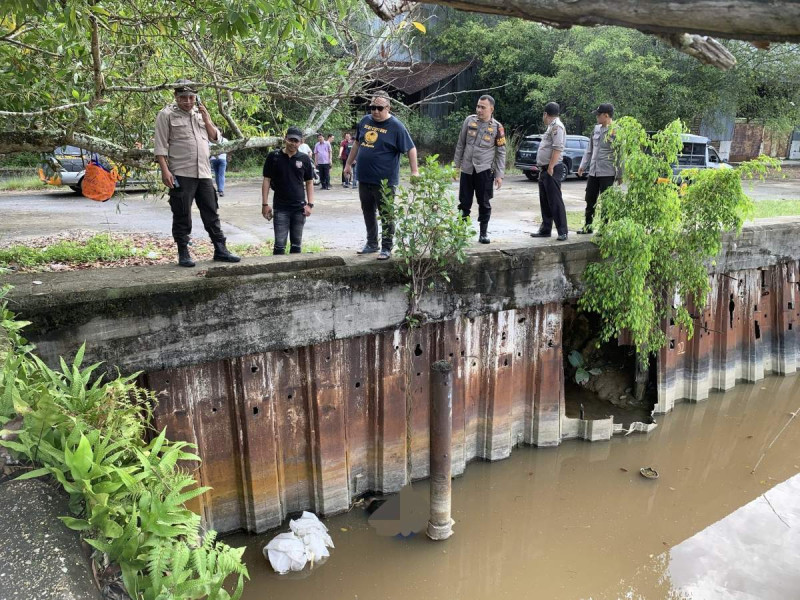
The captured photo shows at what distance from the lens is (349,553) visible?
17.0 feet

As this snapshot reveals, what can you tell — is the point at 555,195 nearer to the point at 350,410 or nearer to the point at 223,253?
the point at 350,410

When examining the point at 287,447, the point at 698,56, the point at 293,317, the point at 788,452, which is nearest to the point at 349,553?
the point at 287,447

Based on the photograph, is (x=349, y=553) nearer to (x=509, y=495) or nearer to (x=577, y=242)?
(x=509, y=495)

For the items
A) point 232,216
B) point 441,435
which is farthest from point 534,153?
point 441,435

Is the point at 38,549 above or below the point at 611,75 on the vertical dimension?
below

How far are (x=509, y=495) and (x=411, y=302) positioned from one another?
2.29 meters

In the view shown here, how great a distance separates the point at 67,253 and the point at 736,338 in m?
8.36

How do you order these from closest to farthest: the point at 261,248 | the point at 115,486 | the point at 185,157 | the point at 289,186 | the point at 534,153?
the point at 115,486 < the point at 185,157 < the point at 289,186 < the point at 261,248 < the point at 534,153

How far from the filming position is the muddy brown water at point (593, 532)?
4.98m

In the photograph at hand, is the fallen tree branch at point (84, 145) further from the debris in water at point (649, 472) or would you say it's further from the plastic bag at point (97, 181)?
the debris in water at point (649, 472)

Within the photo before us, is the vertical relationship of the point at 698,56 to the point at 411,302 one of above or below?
above

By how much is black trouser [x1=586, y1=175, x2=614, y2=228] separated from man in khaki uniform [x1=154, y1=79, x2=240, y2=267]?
13.8ft

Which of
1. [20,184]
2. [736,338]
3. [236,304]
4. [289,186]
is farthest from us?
[20,184]

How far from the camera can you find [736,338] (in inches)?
326
